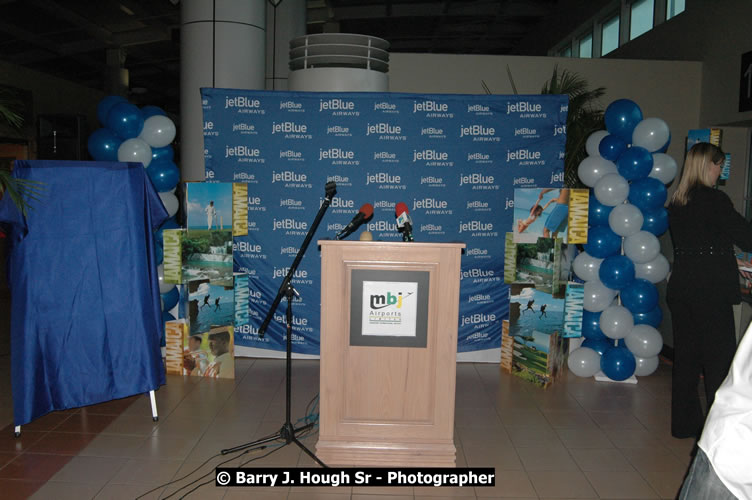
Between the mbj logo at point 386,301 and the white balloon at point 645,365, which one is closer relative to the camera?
the mbj logo at point 386,301

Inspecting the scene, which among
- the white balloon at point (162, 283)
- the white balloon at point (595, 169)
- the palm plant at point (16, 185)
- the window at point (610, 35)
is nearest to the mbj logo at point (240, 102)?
the white balloon at point (162, 283)

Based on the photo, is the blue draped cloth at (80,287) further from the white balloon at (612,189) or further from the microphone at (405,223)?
the white balloon at (612,189)

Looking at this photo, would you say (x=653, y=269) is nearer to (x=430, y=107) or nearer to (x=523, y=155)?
(x=523, y=155)

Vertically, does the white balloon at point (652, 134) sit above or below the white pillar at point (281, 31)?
below

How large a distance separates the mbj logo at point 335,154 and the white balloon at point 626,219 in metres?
2.10

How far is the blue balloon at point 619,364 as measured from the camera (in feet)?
14.8

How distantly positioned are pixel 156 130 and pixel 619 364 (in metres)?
3.91

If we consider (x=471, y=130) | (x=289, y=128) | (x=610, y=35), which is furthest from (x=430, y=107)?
(x=610, y=35)

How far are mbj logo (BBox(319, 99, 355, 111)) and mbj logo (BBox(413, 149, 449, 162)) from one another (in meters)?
0.65

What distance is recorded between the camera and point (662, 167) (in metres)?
4.39

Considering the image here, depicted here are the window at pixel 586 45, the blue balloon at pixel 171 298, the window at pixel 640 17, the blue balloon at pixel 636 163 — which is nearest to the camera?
the blue balloon at pixel 636 163

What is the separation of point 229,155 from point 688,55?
15.3 feet

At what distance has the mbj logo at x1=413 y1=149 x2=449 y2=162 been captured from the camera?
4.91 meters

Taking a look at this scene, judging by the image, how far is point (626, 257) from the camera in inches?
177
